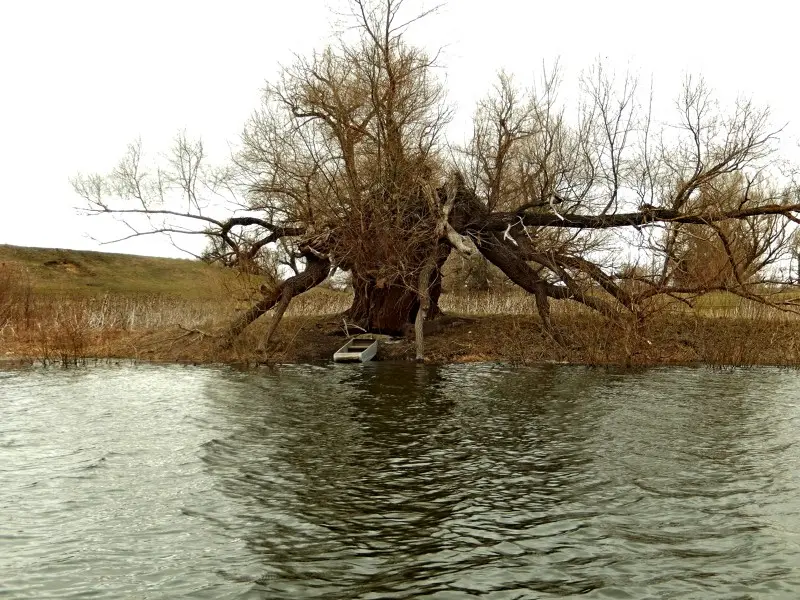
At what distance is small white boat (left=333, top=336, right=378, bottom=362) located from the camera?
81.8ft

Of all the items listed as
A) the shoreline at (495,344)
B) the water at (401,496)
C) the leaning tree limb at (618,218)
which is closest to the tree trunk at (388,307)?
the shoreline at (495,344)

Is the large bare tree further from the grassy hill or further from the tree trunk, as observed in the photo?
the grassy hill

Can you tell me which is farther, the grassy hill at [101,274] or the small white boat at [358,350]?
the grassy hill at [101,274]

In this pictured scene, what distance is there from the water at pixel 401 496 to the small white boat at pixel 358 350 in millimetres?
8531

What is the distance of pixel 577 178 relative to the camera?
2531 cm

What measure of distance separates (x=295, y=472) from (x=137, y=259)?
6908 cm

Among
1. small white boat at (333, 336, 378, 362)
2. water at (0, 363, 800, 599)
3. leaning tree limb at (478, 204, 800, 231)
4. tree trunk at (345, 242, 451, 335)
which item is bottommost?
water at (0, 363, 800, 599)

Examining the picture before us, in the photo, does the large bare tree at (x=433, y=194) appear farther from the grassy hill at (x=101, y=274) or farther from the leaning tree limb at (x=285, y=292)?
the grassy hill at (x=101, y=274)

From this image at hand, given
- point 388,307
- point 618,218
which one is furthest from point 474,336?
point 618,218

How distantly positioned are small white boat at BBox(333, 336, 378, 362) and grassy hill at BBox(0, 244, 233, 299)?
32168 mm

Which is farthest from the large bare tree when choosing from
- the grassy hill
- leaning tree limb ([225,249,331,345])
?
the grassy hill

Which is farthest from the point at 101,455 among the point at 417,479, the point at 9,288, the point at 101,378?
the point at 9,288

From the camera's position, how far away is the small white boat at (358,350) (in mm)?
24922

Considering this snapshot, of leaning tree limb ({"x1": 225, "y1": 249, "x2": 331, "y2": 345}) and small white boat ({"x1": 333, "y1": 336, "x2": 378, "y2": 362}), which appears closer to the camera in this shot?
small white boat ({"x1": 333, "y1": 336, "x2": 378, "y2": 362})
